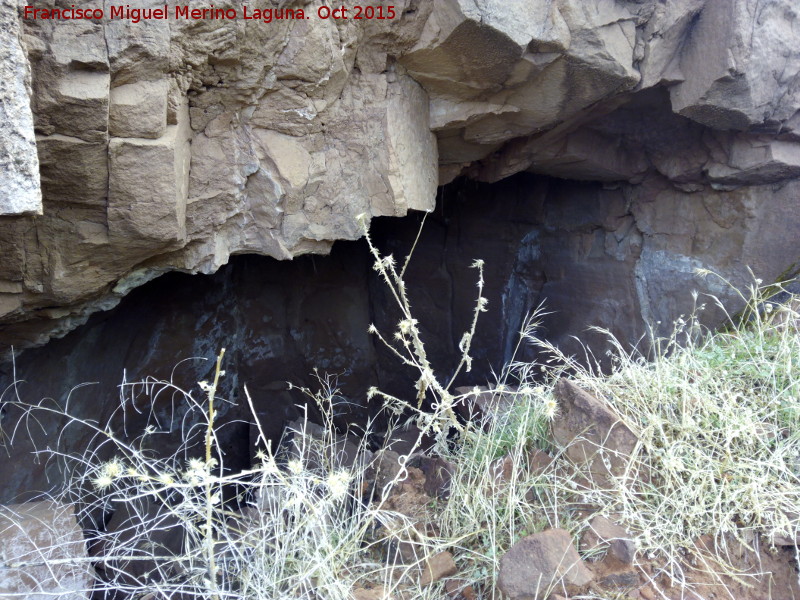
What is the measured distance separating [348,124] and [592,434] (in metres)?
1.62

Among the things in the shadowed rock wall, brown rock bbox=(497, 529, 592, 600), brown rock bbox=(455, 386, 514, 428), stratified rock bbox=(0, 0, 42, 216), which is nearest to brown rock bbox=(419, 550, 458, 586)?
brown rock bbox=(497, 529, 592, 600)

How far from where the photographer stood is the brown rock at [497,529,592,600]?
1.32 m

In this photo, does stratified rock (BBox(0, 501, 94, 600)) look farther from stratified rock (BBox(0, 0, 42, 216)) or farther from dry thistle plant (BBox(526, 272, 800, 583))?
dry thistle plant (BBox(526, 272, 800, 583))

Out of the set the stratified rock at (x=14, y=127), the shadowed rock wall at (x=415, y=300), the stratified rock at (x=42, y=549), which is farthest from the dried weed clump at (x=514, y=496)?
the shadowed rock wall at (x=415, y=300)

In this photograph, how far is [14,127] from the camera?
1361 mm

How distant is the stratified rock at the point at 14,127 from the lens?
4.43ft

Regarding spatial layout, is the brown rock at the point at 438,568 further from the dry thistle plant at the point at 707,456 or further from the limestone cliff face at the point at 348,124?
the limestone cliff face at the point at 348,124

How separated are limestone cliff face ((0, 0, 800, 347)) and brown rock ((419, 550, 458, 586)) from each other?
49.4 inches

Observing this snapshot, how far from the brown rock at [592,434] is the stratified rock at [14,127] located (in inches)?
56.4

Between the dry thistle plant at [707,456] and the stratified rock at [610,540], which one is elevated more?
the dry thistle plant at [707,456]

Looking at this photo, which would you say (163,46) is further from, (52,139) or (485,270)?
(485,270)

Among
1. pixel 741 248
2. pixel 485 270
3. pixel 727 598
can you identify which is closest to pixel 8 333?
pixel 727 598

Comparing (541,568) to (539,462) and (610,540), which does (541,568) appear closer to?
(610,540)

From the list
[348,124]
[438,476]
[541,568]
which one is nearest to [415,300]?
[348,124]
